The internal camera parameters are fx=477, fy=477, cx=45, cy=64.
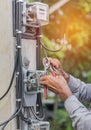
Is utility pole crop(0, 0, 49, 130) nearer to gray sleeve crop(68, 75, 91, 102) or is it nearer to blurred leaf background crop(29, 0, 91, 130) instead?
gray sleeve crop(68, 75, 91, 102)

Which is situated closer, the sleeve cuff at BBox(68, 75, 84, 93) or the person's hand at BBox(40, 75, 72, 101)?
the person's hand at BBox(40, 75, 72, 101)

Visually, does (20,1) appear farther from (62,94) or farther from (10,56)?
(62,94)

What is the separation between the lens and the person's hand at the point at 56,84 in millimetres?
2512

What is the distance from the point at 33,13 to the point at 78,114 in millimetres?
589

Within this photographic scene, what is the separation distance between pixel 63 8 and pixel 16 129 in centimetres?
400

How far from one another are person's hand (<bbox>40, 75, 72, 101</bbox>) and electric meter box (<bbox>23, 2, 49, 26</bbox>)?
0.98ft

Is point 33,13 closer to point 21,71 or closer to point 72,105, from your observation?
point 21,71

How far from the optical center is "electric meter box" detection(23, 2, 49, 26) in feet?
8.03

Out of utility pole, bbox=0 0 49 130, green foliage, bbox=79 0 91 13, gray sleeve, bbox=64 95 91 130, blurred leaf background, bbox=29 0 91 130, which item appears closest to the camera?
utility pole, bbox=0 0 49 130

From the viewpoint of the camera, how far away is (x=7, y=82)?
2.43 meters

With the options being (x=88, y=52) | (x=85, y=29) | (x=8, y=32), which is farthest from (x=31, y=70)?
(x=88, y=52)

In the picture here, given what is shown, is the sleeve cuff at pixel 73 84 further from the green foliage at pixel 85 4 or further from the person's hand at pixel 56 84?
the green foliage at pixel 85 4

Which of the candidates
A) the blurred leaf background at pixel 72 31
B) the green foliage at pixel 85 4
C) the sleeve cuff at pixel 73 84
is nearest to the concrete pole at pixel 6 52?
the sleeve cuff at pixel 73 84

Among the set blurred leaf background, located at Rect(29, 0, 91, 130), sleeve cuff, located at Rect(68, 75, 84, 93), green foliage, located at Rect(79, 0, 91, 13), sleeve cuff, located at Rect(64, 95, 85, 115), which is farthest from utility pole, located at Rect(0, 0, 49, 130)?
green foliage, located at Rect(79, 0, 91, 13)
